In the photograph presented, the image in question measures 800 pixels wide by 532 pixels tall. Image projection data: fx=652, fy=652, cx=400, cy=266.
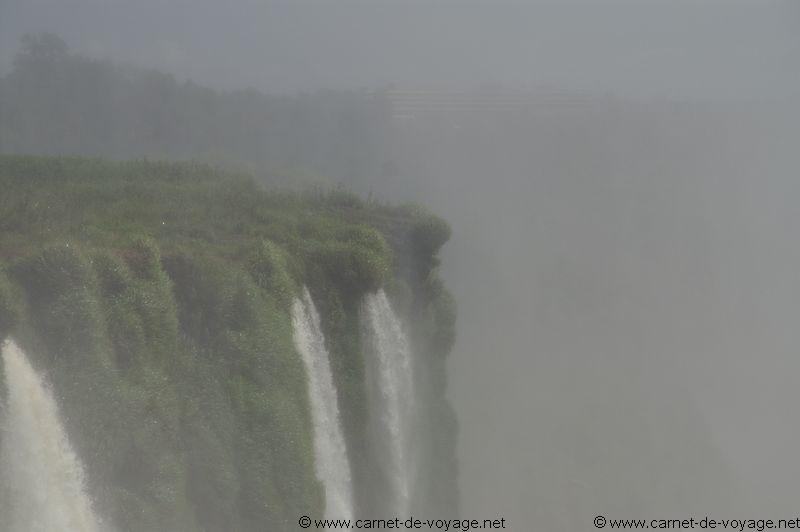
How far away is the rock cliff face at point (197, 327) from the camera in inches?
221

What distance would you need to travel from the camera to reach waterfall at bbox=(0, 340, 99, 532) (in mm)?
5027

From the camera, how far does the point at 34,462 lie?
514 centimetres

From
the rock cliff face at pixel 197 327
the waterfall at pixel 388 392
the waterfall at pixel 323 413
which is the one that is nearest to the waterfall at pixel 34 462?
the rock cliff face at pixel 197 327

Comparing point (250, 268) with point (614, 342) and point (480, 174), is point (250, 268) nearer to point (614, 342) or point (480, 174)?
point (480, 174)

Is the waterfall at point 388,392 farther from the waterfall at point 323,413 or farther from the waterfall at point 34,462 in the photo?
the waterfall at point 34,462

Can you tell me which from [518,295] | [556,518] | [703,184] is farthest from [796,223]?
[556,518]

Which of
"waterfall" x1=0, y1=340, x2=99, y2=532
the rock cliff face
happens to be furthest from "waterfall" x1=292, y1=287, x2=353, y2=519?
"waterfall" x1=0, y1=340, x2=99, y2=532

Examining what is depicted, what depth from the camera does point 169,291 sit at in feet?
21.5

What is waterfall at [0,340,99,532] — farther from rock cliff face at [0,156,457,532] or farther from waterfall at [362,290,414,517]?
waterfall at [362,290,414,517]

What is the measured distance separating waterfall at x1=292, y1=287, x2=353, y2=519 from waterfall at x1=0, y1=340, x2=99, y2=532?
2.80 m

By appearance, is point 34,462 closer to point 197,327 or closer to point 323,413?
point 197,327

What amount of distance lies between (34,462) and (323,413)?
3461 millimetres

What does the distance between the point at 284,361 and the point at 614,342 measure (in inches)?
596

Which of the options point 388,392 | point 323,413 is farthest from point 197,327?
point 388,392
